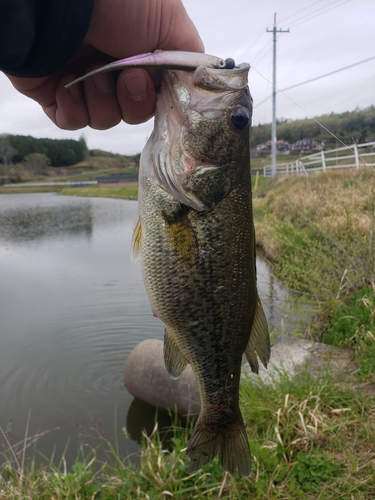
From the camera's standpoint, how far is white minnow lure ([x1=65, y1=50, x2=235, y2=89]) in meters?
1.36

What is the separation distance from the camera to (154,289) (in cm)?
176

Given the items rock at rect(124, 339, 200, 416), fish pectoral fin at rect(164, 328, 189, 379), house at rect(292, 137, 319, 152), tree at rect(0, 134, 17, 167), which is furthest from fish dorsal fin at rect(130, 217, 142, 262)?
tree at rect(0, 134, 17, 167)

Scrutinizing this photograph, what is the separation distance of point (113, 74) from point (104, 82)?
6 cm

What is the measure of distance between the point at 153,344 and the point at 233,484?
118 inches

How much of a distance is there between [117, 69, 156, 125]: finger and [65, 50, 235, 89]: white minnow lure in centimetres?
27

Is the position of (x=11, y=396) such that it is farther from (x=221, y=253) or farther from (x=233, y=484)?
(x=221, y=253)

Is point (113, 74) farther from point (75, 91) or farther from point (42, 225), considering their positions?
point (42, 225)

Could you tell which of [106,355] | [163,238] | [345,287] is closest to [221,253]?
[163,238]

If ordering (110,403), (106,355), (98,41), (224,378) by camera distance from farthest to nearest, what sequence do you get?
1. (106,355)
2. (110,403)
3. (224,378)
4. (98,41)

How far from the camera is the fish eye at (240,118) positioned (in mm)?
1670

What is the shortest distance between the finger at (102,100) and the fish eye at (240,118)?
62cm

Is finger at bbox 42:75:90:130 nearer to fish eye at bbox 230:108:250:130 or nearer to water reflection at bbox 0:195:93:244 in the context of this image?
fish eye at bbox 230:108:250:130

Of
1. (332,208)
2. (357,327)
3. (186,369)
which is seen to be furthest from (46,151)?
(357,327)

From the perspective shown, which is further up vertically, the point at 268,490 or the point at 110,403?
the point at 268,490
